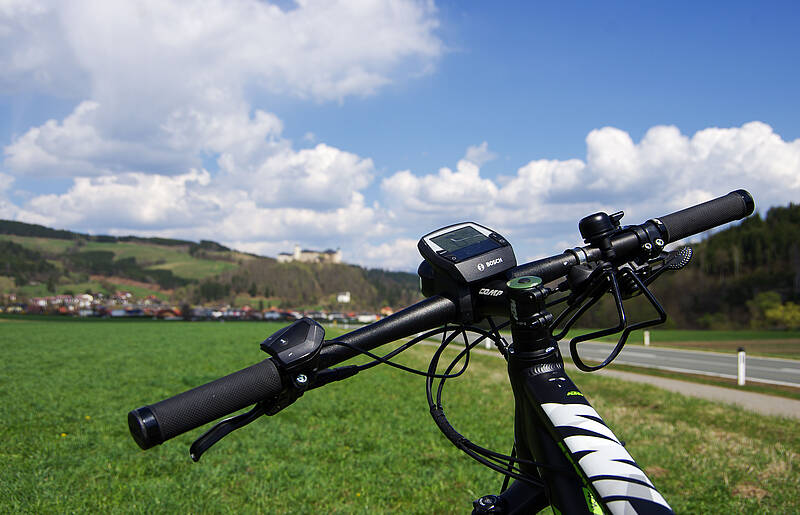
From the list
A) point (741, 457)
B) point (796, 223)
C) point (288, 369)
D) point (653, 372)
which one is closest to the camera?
point (288, 369)

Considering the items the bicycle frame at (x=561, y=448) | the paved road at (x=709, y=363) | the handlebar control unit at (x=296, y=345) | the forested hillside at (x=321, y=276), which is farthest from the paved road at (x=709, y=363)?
the handlebar control unit at (x=296, y=345)

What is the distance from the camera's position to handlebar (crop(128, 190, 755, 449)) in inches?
46.4

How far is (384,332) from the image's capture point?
1.44 metres

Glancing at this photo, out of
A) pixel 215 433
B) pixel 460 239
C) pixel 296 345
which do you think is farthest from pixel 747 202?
pixel 215 433

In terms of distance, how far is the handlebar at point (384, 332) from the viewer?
118 cm

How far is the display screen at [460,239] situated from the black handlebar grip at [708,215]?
0.57 metres

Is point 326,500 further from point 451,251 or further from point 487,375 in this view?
point 487,375

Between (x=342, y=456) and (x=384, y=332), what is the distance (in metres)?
5.95

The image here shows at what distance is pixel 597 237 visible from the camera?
153cm

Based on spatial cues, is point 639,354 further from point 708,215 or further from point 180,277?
A: point 180,277

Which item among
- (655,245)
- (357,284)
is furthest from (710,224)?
(357,284)

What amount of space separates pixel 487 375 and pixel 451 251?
14.4 metres

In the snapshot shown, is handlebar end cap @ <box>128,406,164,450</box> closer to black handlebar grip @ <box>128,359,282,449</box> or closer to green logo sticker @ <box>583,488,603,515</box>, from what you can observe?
black handlebar grip @ <box>128,359,282,449</box>

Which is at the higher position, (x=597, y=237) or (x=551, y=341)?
(x=597, y=237)
